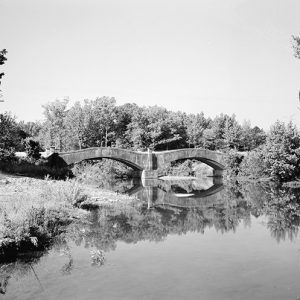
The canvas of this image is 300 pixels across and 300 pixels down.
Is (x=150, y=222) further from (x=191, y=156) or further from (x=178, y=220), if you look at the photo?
(x=191, y=156)

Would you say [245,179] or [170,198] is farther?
[245,179]

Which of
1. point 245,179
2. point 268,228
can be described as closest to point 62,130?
point 245,179

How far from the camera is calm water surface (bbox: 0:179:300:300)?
29.2 feet

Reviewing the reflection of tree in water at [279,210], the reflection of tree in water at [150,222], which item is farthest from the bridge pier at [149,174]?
the reflection of tree in water at [150,222]

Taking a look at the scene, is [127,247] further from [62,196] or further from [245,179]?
[245,179]

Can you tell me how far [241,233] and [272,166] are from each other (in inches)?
996

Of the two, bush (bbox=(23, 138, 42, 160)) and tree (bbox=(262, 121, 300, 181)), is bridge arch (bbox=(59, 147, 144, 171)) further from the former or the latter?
tree (bbox=(262, 121, 300, 181))

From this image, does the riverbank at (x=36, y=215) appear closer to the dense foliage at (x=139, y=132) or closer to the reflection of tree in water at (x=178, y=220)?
the reflection of tree in water at (x=178, y=220)

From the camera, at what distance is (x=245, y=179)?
46.3 metres

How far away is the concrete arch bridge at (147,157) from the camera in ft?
144

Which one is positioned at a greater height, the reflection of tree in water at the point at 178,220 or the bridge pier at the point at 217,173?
the bridge pier at the point at 217,173

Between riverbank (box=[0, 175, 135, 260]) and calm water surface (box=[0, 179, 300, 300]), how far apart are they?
0.51 metres

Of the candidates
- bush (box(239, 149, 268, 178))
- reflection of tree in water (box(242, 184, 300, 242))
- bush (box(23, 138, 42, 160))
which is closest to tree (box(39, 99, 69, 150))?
bush (box(23, 138, 42, 160))

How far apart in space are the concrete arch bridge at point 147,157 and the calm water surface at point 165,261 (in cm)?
2418
